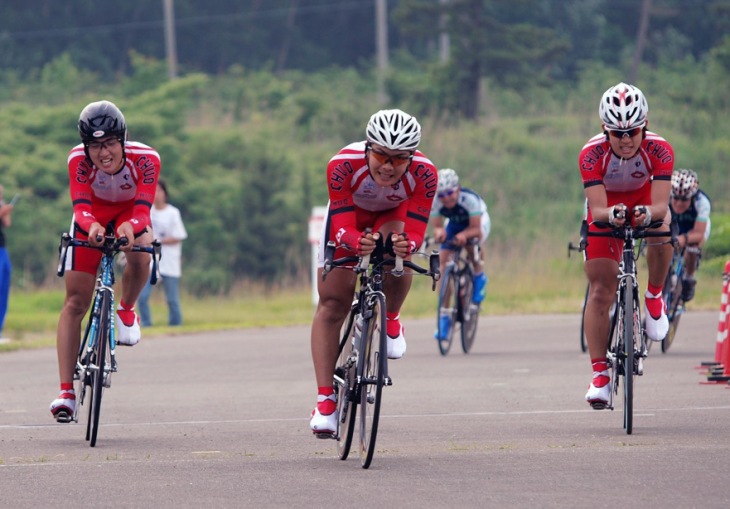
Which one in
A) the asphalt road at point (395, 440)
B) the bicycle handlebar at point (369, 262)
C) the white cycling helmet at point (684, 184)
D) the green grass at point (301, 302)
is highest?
the white cycling helmet at point (684, 184)

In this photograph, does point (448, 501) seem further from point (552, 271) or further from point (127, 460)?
point (552, 271)

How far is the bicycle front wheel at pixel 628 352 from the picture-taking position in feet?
32.4

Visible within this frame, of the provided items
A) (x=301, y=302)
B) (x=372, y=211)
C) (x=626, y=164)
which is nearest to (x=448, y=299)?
(x=626, y=164)

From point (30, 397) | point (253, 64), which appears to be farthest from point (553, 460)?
point (253, 64)

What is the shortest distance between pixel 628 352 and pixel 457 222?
784 centimetres

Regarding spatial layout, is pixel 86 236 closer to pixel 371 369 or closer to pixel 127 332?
pixel 127 332

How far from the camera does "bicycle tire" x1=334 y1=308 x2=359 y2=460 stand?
28.9ft

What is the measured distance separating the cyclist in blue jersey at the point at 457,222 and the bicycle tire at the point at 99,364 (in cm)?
737

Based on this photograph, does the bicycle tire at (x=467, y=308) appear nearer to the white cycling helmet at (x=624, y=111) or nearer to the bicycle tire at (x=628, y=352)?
the bicycle tire at (x=628, y=352)

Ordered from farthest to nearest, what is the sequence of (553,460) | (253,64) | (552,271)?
(253,64), (552,271), (553,460)

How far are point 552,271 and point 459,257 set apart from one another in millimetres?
13069

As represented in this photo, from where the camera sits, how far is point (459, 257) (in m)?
17.7

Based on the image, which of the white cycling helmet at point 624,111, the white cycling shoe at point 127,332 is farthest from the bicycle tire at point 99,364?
the white cycling helmet at point 624,111

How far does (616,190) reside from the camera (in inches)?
423
